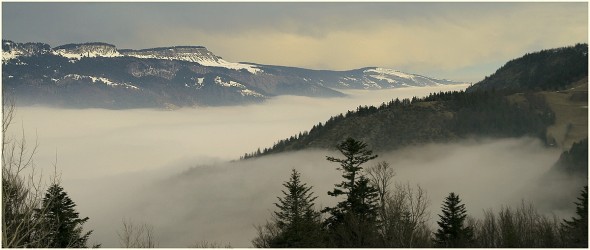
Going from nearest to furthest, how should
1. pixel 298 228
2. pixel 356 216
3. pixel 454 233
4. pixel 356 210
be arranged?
1. pixel 298 228
2. pixel 356 216
3. pixel 356 210
4. pixel 454 233

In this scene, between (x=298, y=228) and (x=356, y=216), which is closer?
(x=298, y=228)

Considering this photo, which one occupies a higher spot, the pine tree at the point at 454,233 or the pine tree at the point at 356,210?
the pine tree at the point at 356,210

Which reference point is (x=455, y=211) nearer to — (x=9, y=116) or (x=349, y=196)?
(x=349, y=196)

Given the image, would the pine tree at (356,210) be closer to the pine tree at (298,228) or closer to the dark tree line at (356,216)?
the dark tree line at (356,216)

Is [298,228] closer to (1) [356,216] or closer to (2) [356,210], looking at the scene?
(1) [356,216]

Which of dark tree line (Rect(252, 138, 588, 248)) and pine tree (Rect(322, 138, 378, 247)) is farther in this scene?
pine tree (Rect(322, 138, 378, 247))

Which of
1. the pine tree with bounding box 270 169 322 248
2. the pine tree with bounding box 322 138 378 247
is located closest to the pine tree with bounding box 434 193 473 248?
the pine tree with bounding box 322 138 378 247

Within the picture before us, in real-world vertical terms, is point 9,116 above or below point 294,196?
above

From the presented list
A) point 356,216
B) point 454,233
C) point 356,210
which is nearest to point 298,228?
point 356,216

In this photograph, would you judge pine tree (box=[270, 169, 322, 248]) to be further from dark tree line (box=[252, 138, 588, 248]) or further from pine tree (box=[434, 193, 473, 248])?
pine tree (box=[434, 193, 473, 248])

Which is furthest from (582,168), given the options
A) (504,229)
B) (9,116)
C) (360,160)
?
(9,116)

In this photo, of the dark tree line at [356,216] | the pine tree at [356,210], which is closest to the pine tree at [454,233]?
the dark tree line at [356,216]
